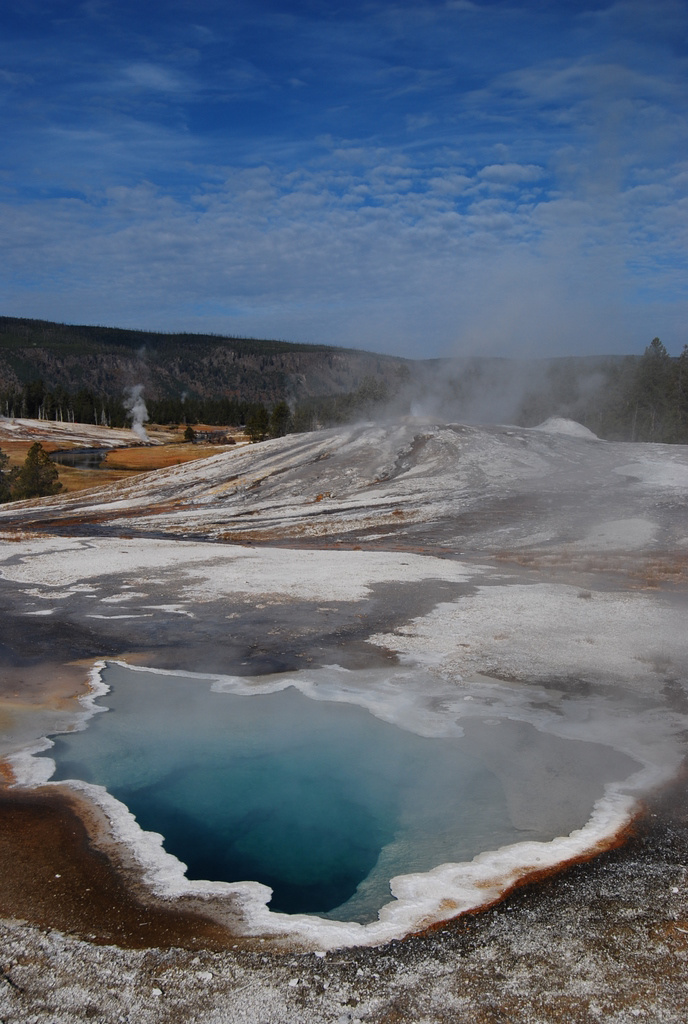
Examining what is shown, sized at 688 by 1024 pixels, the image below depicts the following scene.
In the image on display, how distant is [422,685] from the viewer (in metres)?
9.66

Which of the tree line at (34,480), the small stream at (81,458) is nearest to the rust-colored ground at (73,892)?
the tree line at (34,480)

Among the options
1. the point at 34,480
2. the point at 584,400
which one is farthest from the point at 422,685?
the point at 584,400

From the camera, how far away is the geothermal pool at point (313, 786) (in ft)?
19.4

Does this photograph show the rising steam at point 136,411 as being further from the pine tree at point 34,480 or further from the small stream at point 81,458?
the pine tree at point 34,480

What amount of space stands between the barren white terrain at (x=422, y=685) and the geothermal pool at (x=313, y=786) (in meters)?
0.18

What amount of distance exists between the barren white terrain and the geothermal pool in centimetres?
18

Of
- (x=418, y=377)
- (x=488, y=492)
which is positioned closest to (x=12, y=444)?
(x=418, y=377)

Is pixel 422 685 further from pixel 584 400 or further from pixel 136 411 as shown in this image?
pixel 136 411

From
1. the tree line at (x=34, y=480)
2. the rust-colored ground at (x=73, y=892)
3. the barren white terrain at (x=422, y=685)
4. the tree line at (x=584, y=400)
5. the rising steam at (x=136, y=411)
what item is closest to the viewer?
the barren white terrain at (x=422, y=685)

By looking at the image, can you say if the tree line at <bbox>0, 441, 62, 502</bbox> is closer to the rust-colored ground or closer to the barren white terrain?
the barren white terrain

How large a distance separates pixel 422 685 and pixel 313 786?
2.79 m

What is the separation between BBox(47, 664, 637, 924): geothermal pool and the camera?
5.91 m

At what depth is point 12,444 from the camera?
79812 millimetres

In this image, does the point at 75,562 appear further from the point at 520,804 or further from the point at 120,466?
the point at 120,466
